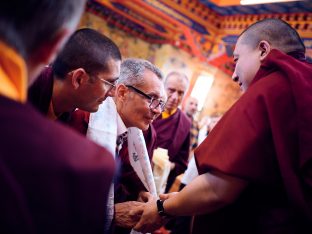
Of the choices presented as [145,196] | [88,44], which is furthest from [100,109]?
[145,196]

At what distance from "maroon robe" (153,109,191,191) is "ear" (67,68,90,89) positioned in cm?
251

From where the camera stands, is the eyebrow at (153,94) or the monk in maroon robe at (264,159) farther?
the eyebrow at (153,94)

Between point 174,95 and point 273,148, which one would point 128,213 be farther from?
point 174,95

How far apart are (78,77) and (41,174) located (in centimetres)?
106

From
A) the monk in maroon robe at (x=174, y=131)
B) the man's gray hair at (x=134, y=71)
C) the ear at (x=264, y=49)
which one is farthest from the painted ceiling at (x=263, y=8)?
the ear at (x=264, y=49)

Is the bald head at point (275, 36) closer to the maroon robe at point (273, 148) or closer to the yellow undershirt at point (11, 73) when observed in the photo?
the maroon robe at point (273, 148)

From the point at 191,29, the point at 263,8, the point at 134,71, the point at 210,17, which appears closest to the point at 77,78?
the point at 134,71

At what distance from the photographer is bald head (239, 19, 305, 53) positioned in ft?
4.41

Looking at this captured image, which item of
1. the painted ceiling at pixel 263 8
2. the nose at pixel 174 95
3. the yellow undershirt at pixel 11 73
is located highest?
the painted ceiling at pixel 263 8

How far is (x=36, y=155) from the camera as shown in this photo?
477 millimetres

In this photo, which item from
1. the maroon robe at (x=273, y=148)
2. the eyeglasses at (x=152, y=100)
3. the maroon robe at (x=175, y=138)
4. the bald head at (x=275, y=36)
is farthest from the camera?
the maroon robe at (x=175, y=138)

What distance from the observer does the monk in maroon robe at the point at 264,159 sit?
1.02 m

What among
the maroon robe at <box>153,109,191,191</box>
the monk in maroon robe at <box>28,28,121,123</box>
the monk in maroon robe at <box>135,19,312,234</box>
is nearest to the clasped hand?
the monk in maroon robe at <box>135,19,312,234</box>

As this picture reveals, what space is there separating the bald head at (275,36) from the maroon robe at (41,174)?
1134 mm
